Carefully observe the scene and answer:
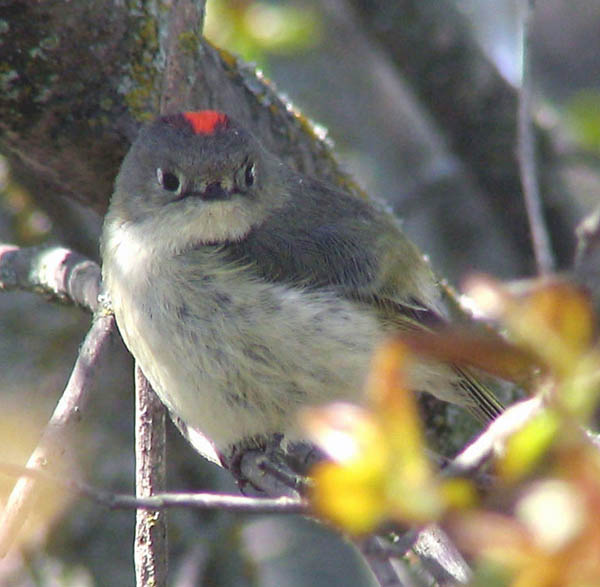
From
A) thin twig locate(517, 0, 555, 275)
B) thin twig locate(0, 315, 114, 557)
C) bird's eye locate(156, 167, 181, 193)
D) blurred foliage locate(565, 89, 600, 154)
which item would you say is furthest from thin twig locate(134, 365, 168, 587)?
blurred foliage locate(565, 89, 600, 154)

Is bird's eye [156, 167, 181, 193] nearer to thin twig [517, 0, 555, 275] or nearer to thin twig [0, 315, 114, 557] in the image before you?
thin twig [0, 315, 114, 557]

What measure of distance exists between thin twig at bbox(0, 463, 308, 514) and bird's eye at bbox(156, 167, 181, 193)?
1.53m

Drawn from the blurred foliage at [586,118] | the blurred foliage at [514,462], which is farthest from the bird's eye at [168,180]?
the blurred foliage at [514,462]

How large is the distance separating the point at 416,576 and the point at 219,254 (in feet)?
4.57

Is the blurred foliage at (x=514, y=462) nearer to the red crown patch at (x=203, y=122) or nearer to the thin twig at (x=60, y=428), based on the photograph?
the thin twig at (x=60, y=428)

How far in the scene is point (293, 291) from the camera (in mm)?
2807

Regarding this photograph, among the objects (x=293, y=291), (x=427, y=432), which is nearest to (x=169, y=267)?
(x=293, y=291)

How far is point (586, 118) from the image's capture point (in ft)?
11.5

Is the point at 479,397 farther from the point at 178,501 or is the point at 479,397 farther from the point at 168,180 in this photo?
the point at 178,501

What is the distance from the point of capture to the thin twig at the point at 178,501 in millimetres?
1405

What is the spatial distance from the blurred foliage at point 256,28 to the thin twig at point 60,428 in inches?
67.1

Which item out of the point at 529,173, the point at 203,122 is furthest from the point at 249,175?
the point at 529,173

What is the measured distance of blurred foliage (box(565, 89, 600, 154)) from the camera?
344cm

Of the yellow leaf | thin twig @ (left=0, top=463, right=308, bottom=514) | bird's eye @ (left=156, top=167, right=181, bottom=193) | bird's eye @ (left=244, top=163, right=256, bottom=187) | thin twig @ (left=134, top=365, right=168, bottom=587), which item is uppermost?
bird's eye @ (left=156, top=167, right=181, bottom=193)
